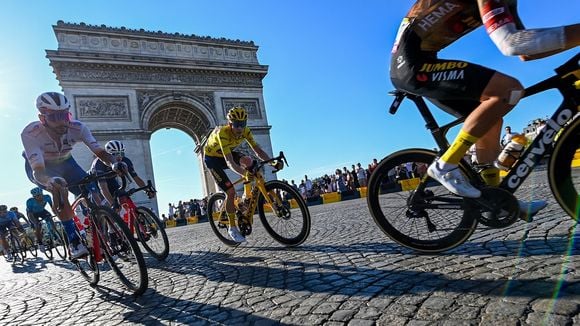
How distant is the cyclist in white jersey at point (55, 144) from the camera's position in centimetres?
337

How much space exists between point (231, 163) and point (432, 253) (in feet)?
8.31

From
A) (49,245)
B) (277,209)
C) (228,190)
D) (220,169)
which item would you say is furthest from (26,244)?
(277,209)

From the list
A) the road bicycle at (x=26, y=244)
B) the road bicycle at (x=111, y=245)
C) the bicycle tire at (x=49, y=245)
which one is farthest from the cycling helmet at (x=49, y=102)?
the road bicycle at (x=26, y=244)

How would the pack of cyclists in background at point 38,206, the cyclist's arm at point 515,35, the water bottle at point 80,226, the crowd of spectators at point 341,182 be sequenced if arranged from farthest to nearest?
the crowd of spectators at point 341,182, the pack of cyclists in background at point 38,206, the water bottle at point 80,226, the cyclist's arm at point 515,35

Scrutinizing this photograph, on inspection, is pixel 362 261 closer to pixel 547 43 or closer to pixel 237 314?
pixel 237 314

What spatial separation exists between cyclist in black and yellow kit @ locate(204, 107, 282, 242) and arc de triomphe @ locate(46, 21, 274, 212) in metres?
19.5

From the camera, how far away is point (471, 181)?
2279 millimetres

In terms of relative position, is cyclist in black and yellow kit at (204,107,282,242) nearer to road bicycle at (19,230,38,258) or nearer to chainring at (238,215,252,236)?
chainring at (238,215,252,236)

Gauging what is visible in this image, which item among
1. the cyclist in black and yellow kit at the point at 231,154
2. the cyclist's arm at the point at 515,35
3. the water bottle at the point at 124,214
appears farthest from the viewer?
the water bottle at the point at 124,214

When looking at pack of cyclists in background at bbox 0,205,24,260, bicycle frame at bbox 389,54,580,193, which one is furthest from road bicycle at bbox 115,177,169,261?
pack of cyclists in background at bbox 0,205,24,260

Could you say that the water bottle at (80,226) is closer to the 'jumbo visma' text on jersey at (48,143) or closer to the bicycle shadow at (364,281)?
the 'jumbo visma' text on jersey at (48,143)

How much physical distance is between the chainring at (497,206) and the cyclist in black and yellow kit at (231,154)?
94.3 inches

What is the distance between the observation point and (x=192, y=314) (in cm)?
220

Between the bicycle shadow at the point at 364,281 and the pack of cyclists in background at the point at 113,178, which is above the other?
the pack of cyclists in background at the point at 113,178
